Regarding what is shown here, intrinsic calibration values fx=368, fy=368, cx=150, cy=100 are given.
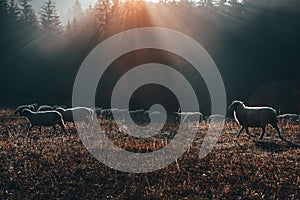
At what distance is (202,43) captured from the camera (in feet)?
218

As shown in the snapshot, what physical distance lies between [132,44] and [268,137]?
50757 millimetres

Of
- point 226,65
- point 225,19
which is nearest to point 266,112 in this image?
point 226,65

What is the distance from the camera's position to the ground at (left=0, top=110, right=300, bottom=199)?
10.2 meters

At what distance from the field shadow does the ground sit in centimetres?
4

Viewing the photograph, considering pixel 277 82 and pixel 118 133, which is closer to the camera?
pixel 118 133

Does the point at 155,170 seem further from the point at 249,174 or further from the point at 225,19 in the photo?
the point at 225,19

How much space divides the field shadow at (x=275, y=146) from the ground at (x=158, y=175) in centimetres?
4

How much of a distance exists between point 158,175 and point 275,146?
6.51m

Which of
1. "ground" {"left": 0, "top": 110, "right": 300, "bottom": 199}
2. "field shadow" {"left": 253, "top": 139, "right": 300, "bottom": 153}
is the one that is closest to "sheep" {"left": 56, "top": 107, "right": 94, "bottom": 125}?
"ground" {"left": 0, "top": 110, "right": 300, "bottom": 199}

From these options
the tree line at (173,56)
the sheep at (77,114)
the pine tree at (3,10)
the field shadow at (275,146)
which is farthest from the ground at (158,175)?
the pine tree at (3,10)

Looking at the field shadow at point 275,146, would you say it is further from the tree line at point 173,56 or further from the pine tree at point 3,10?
the pine tree at point 3,10

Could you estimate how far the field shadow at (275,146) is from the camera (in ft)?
49.5

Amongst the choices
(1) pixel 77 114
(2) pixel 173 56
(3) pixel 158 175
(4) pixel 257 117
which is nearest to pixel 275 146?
(4) pixel 257 117

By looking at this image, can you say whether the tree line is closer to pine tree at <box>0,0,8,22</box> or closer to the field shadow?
pine tree at <box>0,0,8,22</box>
